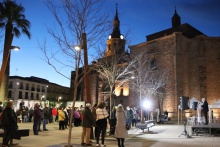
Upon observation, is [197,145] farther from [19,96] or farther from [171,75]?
[19,96]

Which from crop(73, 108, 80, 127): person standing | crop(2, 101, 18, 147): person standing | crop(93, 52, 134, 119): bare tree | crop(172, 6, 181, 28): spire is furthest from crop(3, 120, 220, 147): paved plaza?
crop(172, 6, 181, 28): spire

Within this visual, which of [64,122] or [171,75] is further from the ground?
[171,75]

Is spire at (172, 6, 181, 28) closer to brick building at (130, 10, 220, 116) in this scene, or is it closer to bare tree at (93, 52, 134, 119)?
brick building at (130, 10, 220, 116)

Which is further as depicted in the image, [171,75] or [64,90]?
[64,90]

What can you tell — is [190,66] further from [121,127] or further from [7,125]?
[7,125]

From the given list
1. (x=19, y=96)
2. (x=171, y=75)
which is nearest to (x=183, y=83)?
(x=171, y=75)

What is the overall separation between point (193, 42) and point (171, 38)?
374 centimetres

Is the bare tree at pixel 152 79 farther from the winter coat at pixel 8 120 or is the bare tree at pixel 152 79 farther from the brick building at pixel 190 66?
the winter coat at pixel 8 120

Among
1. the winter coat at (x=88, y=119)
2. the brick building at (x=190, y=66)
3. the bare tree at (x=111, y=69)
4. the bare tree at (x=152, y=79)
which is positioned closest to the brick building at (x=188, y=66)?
the brick building at (x=190, y=66)

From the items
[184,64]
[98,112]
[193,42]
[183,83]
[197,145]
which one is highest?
[193,42]

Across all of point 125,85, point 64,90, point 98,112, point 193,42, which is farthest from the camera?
point 64,90

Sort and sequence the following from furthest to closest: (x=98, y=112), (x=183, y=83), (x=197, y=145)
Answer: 1. (x=183, y=83)
2. (x=197, y=145)
3. (x=98, y=112)

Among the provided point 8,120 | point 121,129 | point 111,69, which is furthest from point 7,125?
point 111,69

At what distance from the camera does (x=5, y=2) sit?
1761 cm
